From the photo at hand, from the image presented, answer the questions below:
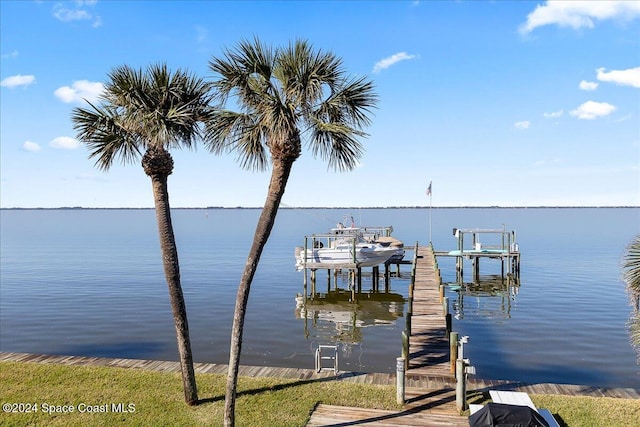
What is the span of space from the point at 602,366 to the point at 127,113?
74.8 ft

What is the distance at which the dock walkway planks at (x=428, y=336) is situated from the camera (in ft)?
52.7

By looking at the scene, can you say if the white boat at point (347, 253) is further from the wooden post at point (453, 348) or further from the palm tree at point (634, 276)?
the palm tree at point (634, 276)

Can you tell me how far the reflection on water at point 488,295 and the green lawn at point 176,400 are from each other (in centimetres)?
2033

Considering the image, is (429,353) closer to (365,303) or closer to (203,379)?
(203,379)

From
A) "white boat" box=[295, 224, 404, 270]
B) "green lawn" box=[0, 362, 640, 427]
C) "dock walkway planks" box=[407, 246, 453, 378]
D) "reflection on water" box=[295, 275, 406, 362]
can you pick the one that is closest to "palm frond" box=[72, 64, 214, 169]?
"green lawn" box=[0, 362, 640, 427]

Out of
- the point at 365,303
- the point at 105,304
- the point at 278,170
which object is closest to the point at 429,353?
the point at 278,170

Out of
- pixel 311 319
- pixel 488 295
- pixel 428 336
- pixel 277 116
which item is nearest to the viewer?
pixel 277 116

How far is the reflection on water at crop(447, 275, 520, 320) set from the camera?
34756 mm

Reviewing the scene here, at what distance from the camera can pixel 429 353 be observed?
17.3 meters

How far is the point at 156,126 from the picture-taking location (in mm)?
11594

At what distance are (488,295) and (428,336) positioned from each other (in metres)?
24.6

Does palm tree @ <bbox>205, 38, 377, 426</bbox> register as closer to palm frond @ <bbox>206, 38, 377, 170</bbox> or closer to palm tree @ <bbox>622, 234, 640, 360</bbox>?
palm frond @ <bbox>206, 38, 377, 170</bbox>

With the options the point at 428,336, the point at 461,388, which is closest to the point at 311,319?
the point at 428,336

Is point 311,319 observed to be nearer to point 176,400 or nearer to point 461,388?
point 176,400
